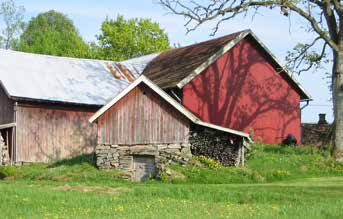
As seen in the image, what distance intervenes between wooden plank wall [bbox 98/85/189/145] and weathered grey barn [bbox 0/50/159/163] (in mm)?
7101

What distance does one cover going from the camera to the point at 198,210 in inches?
678

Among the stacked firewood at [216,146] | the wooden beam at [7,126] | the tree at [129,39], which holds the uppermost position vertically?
the tree at [129,39]

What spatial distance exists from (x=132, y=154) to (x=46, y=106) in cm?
913

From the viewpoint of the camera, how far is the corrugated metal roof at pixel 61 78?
39.4 m

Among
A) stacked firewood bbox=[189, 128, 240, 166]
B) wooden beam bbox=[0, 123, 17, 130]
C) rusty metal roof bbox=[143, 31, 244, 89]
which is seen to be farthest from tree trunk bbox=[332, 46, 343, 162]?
wooden beam bbox=[0, 123, 17, 130]

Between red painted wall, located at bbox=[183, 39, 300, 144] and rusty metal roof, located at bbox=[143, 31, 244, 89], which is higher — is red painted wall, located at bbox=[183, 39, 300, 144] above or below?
below

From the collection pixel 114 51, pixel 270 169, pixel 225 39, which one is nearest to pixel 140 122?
pixel 270 169

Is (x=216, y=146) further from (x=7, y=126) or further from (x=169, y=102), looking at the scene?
(x=7, y=126)

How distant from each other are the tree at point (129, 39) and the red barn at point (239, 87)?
32.3 metres

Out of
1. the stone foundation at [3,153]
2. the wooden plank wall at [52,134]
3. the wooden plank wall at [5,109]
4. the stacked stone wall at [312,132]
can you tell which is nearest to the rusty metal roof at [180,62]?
the wooden plank wall at [52,134]

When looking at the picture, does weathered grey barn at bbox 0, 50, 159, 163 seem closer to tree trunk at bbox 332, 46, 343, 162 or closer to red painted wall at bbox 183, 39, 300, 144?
red painted wall at bbox 183, 39, 300, 144

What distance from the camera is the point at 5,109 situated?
3997 centimetres

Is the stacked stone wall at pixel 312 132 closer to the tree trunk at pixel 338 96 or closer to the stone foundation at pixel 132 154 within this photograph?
the tree trunk at pixel 338 96

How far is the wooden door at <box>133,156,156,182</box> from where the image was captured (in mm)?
32562
